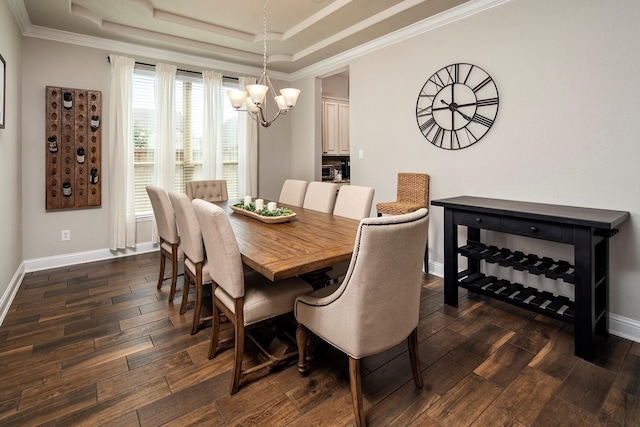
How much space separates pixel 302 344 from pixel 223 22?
3.53m

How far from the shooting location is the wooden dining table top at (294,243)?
1626 mm

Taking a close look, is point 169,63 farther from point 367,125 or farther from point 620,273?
point 620,273

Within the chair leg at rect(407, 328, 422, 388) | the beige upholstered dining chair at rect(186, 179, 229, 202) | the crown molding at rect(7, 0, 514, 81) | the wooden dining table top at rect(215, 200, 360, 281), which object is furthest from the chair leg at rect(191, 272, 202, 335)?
the crown molding at rect(7, 0, 514, 81)

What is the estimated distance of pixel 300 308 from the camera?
178 centimetres

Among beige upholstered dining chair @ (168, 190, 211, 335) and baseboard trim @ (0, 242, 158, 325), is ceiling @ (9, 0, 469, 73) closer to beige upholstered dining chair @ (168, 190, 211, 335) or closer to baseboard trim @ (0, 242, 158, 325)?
beige upholstered dining chair @ (168, 190, 211, 335)

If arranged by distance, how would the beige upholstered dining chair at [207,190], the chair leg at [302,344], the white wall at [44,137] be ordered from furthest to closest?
1. the beige upholstered dining chair at [207,190]
2. the white wall at [44,137]
3. the chair leg at [302,344]

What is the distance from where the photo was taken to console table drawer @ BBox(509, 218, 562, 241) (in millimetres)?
2183

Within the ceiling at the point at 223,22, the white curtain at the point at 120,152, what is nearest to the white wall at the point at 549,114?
the ceiling at the point at 223,22

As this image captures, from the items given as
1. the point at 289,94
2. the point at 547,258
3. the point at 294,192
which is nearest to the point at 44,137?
the point at 294,192

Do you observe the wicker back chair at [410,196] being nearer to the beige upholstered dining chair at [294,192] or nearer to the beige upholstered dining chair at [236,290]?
the beige upholstered dining chair at [294,192]

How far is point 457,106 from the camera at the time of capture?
3199mm

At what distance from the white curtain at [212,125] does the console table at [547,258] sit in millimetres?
3147

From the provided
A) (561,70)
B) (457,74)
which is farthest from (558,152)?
(457,74)

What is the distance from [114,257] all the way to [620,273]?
4.90 m
